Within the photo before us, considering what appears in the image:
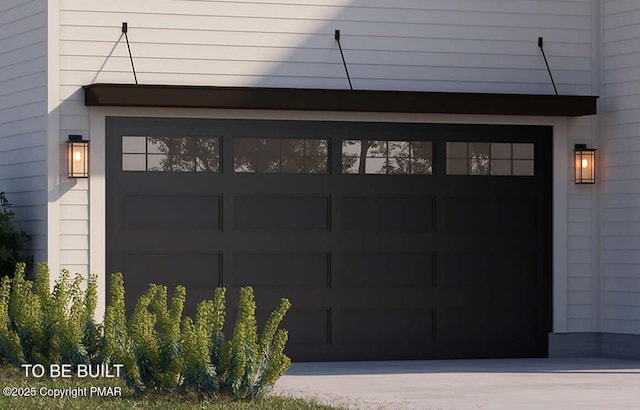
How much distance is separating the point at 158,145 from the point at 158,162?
0.17 metres

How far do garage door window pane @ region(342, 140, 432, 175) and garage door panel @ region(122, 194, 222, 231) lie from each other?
1.45 m

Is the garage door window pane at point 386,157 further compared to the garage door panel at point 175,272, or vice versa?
the garage door window pane at point 386,157

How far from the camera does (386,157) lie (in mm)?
14312

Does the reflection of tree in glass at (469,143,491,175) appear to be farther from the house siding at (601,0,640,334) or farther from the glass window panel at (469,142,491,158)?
the house siding at (601,0,640,334)

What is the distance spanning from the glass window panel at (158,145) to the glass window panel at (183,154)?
0.06 meters

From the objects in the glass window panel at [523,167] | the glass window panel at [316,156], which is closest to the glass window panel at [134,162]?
the glass window panel at [316,156]

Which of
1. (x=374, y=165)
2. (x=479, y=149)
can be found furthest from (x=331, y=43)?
(x=479, y=149)

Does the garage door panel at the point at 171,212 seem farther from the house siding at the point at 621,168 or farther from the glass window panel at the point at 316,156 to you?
the house siding at the point at 621,168

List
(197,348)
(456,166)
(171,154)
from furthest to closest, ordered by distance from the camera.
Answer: (456,166)
(171,154)
(197,348)

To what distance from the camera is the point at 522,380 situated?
1226 centimetres

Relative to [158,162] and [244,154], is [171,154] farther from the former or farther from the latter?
[244,154]

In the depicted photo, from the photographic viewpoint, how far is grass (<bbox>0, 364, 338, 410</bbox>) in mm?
9555

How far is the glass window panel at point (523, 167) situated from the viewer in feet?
48.1

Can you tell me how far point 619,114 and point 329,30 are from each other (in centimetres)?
320
